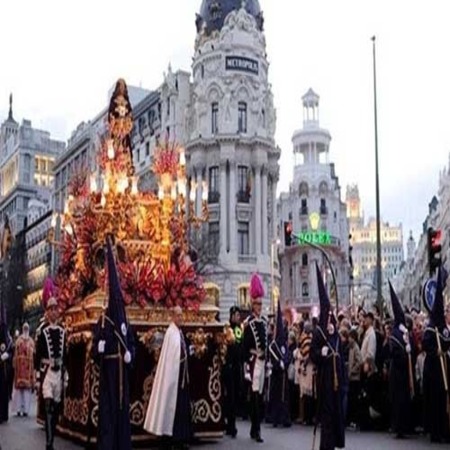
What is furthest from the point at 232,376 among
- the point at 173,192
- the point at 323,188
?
the point at 323,188

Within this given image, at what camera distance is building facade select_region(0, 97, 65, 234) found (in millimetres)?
127938

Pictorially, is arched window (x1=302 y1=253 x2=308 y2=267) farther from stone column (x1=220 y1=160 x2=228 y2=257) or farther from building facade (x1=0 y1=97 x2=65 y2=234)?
building facade (x1=0 y1=97 x2=65 y2=234)

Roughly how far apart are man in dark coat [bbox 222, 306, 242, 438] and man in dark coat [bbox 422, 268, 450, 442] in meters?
3.60

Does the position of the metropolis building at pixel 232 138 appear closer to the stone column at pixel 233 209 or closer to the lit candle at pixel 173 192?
the stone column at pixel 233 209

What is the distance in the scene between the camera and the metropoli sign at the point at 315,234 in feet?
327

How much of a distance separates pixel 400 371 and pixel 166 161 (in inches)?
241

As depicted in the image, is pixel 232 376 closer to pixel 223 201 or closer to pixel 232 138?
pixel 223 201

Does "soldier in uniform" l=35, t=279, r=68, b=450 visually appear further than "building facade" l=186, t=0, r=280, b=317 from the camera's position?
No

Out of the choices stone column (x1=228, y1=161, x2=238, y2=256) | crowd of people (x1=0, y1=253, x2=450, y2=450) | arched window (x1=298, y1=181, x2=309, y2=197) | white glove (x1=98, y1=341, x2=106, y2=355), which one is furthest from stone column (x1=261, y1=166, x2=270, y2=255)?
white glove (x1=98, y1=341, x2=106, y2=355)

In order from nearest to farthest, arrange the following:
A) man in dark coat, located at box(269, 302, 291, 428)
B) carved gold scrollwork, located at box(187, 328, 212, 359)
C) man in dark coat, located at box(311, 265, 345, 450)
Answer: man in dark coat, located at box(311, 265, 345, 450) < carved gold scrollwork, located at box(187, 328, 212, 359) < man in dark coat, located at box(269, 302, 291, 428)

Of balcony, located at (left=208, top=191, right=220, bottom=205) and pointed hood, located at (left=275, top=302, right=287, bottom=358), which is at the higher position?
balcony, located at (left=208, top=191, right=220, bottom=205)

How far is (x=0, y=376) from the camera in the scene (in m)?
19.8

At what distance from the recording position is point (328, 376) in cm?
1344

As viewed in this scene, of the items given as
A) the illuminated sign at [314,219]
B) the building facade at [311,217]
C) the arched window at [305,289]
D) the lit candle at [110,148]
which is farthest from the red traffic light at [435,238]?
the illuminated sign at [314,219]
